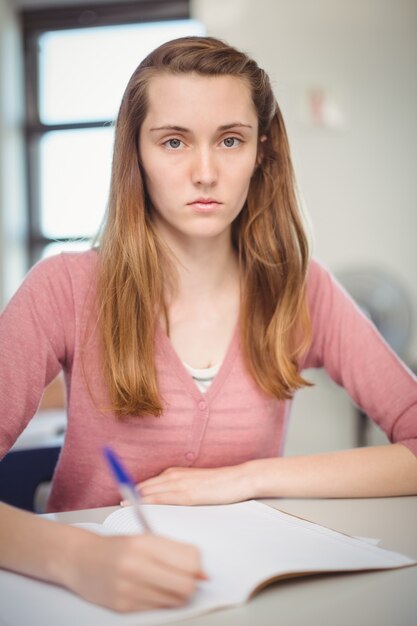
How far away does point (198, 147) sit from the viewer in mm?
1107

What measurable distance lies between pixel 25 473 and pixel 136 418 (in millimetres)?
273

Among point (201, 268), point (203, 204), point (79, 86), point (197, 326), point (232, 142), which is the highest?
point (79, 86)

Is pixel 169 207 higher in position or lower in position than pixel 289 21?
lower

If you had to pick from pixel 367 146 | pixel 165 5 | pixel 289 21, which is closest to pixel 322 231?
pixel 367 146

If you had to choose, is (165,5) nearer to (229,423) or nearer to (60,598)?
(229,423)

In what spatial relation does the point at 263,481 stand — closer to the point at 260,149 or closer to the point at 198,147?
the point at 198,147

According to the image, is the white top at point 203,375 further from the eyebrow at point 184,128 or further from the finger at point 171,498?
the eyebrow at point 184,128

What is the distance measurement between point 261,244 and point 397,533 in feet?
2.09

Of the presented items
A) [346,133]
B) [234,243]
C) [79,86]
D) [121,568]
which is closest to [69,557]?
[121,568]

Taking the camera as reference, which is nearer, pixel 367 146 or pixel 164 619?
pixel 164 619

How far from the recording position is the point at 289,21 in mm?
3260

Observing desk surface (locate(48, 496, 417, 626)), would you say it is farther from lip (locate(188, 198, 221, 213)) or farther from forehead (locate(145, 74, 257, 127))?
forehead (locate(145, 74, 257, 127))

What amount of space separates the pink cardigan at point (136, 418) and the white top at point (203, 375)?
19 millimetres

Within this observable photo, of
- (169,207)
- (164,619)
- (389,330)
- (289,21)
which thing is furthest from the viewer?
(289,21)
